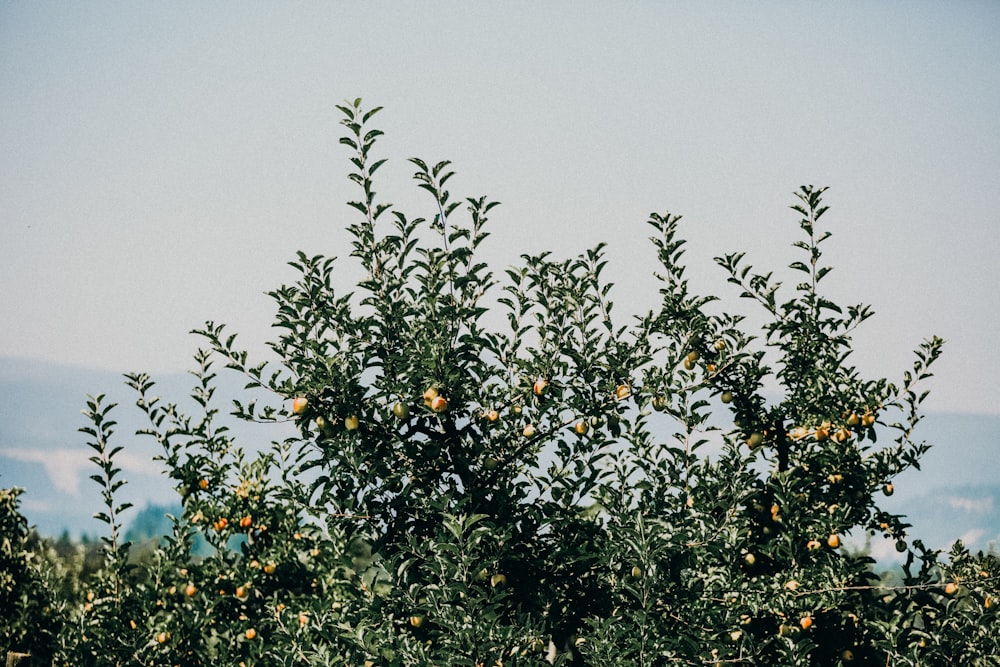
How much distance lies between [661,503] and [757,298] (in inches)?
65.3

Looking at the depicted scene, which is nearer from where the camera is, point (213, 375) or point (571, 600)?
point (571, 600)

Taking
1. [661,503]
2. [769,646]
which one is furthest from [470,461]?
[769,646]

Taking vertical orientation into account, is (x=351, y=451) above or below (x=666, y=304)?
below

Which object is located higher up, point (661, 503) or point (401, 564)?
point (661, 503)

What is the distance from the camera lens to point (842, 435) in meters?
5.52

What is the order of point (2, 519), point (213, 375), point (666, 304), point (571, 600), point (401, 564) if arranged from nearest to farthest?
point (401, 564), point (571, 600), point (666, 304), point (213, 375), point (2, 519)

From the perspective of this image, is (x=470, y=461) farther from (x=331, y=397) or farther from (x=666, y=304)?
(x=666, y=304)

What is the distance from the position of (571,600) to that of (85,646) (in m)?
4.08

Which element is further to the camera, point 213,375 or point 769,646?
point 213,375

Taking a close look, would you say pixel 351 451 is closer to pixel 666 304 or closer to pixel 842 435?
pixel 666 304

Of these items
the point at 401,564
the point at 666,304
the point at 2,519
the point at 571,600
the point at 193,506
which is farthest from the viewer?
the point at 2,519

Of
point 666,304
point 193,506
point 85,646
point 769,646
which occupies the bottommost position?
point 85,646

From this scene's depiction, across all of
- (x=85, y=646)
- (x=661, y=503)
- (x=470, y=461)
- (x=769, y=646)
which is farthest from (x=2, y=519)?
(x=769, y=646)

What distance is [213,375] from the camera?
6.28 m
